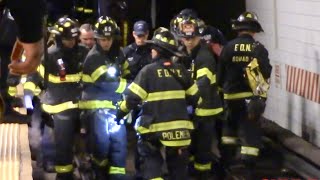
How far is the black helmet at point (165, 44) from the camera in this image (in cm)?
801

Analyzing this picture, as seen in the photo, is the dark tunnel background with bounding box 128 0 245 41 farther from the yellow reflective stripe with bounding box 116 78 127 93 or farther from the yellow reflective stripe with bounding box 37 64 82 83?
the yellow reflective stripe with bounding box 37 64 82 83

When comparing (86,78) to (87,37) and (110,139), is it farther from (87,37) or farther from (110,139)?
(87,37)

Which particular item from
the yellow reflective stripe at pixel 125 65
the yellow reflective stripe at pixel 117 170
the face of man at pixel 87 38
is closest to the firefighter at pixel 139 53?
the yellow reflective stripe at pixel 125 65

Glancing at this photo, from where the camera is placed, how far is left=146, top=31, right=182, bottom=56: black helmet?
8008 millimetres

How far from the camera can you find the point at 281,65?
11.0m

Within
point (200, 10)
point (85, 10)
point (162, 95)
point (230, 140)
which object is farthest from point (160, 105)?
point (200, 10)

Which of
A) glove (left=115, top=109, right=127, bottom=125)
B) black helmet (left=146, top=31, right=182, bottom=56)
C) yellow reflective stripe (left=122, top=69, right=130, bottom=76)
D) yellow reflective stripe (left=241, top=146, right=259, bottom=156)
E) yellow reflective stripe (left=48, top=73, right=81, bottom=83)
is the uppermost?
black helmet (left=146, top=31, right=182, bottom=56)

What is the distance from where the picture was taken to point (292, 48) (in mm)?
10523

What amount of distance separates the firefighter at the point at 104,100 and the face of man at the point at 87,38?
872mm

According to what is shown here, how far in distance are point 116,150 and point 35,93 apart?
4.98ft

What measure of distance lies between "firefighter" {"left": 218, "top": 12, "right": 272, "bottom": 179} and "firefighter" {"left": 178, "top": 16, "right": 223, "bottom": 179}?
0.27 meters

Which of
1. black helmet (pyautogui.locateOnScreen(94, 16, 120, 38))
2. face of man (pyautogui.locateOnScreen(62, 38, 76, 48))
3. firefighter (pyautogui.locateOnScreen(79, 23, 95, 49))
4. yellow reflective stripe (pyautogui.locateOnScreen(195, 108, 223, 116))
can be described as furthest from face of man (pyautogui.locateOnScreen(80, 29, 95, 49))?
yellow reflective stripe (pyautogui.locateOnScreen(195, 108, 223, 116))

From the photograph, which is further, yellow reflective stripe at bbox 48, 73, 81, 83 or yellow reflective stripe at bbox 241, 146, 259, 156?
yellow reflective stripe at bbox 241, 146, 259, 156

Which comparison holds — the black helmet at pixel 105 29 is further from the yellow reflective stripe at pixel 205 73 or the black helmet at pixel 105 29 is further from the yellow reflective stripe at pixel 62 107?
the yellow reflective stripe at pixel 205 73
